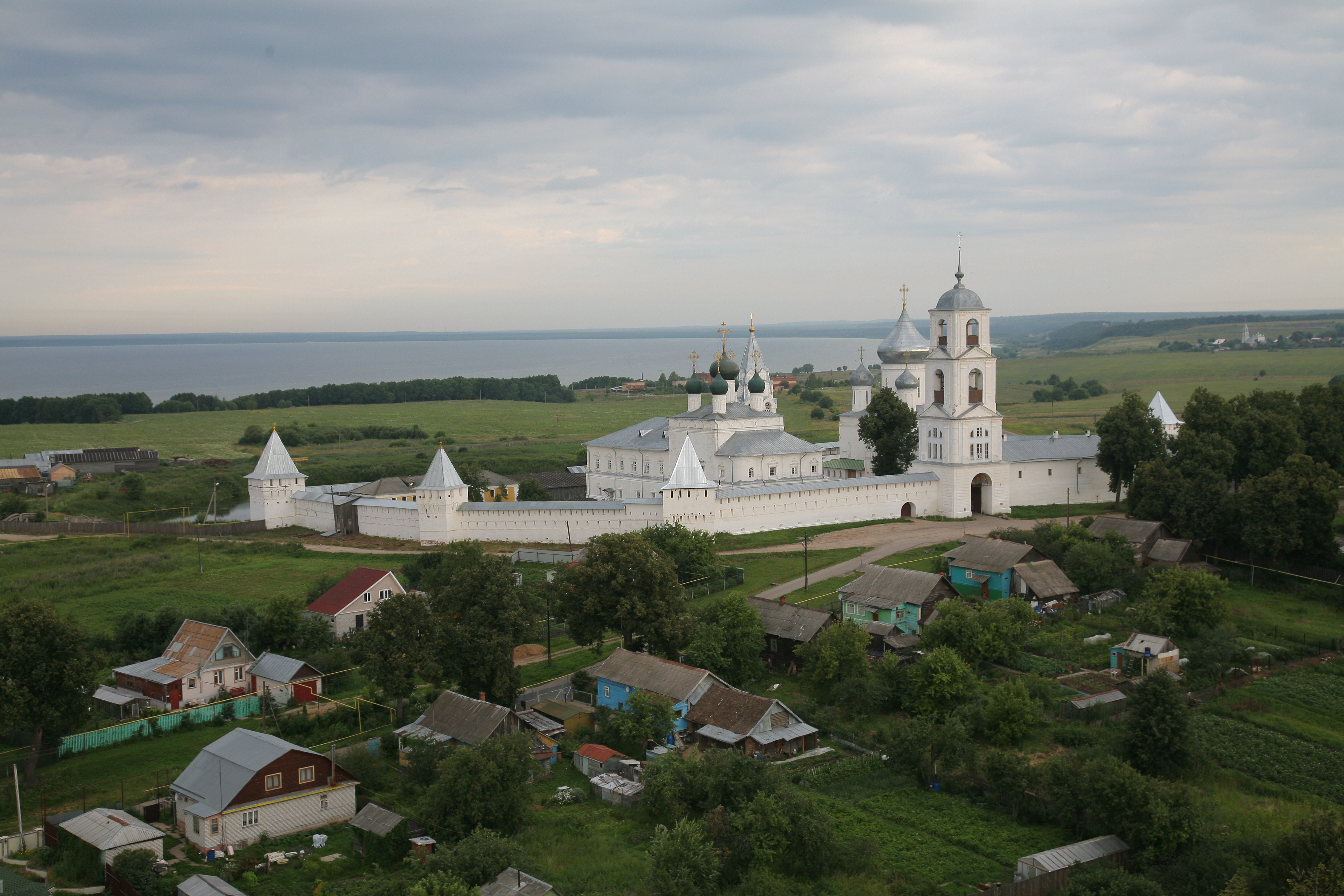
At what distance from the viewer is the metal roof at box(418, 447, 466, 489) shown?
42875 millimetres

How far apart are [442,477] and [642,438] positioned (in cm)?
1095

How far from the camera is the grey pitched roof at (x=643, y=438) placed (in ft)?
162

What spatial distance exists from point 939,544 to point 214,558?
26699mm

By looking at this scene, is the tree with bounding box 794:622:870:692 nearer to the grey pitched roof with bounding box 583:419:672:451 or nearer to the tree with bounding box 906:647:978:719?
the tree with bounding box 906:647:978:719

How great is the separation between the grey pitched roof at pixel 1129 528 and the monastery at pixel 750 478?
9096 millimetres

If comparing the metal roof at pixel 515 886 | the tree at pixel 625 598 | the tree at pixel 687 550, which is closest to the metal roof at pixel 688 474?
the tree at pixel 687 550

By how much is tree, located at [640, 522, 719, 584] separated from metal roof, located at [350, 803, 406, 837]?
14791 millimetres

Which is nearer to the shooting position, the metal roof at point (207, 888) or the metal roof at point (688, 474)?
the metal roof at point (207, 888)

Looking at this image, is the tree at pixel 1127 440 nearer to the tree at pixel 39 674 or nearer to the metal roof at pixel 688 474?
the metal roof at pixel 688 474

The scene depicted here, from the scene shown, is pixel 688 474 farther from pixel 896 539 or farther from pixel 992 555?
pixel 992 555

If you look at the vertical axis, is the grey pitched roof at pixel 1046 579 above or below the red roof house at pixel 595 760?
above

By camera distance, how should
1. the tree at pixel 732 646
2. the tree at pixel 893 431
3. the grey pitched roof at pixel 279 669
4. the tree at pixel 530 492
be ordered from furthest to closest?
the tree at pixel 530 492 → the tree at pixel 893 431 → the grey pitched roof at pixel 279 669 → the tree at pixel 732 646

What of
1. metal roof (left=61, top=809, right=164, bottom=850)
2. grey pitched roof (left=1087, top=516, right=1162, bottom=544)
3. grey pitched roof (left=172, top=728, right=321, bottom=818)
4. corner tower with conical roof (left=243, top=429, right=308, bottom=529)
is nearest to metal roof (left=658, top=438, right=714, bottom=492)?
grey pitched roof (left=1087, top=516, right=1162, bottom=544)

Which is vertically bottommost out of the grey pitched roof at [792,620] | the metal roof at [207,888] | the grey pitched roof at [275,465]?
the metal roof at [207,888]
